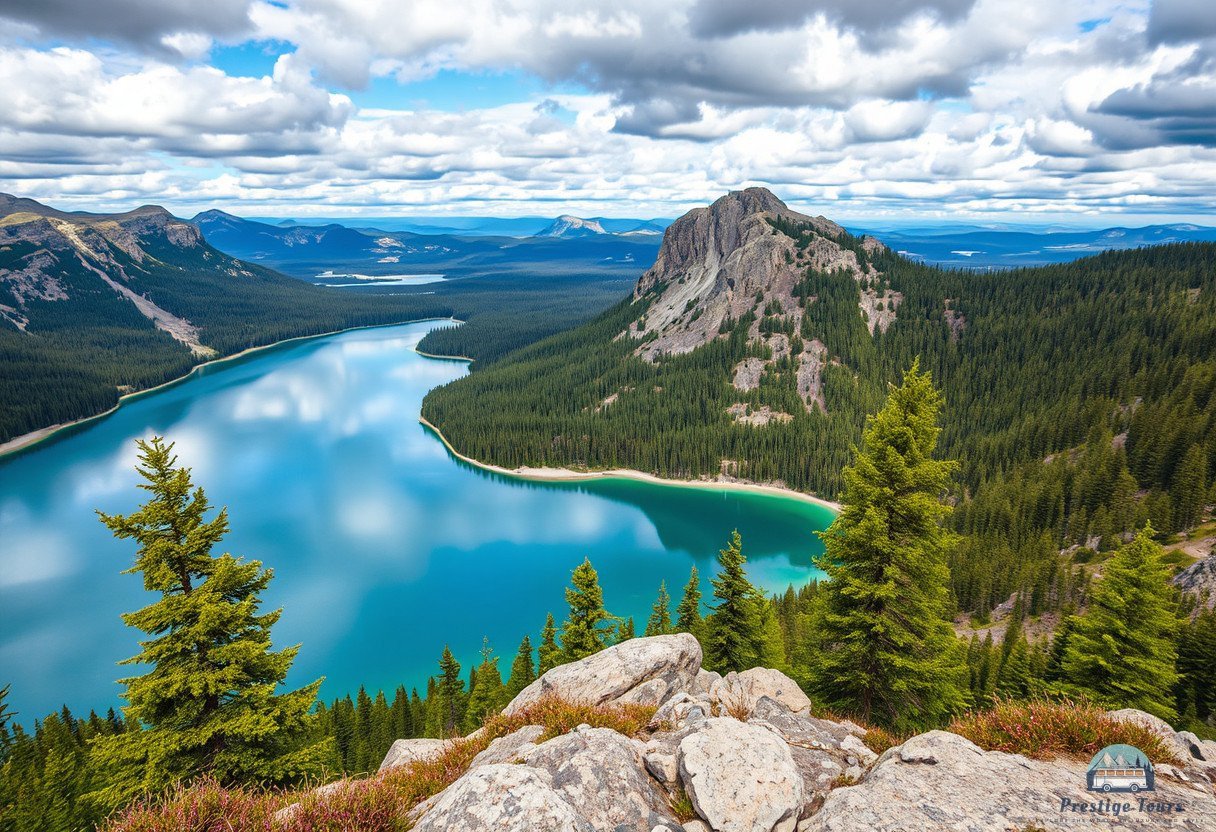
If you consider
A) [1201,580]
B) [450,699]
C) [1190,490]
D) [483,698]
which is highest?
[1190,490]

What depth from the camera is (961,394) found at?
144m

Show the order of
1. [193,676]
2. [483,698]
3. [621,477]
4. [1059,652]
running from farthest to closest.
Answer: [621,477], [483,698], [1059,652], [193,676]

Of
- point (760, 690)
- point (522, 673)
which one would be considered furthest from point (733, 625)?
point (522, 673)

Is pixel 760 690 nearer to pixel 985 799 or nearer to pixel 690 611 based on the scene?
pixel 985 799

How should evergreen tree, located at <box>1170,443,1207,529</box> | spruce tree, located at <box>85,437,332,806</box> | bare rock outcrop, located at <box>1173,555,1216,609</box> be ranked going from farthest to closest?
1. evergreen tree, located at <box>1170,443,1207,529</box>
2. bare rock outcrop, located at <box>1173,555,1216,609</box>
3. spruce tree, located at <box>85,437,332,806</box>

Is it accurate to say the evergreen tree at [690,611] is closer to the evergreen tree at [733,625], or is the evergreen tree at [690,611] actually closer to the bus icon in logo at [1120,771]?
the evergreen tree at [733,625]

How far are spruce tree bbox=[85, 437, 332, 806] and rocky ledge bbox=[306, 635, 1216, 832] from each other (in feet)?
26.5

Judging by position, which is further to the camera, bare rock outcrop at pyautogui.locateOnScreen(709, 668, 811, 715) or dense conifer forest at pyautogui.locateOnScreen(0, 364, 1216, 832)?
bare rock outcrop at pyautogui.locateOnScreen(709, 668, 811, 715)

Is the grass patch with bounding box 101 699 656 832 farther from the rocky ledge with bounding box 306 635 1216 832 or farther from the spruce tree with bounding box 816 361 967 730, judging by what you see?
the spruce tree with bounding box 816 361 967 730

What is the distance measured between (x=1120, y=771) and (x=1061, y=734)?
1323 millimetres

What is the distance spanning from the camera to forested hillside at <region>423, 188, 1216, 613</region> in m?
75.8

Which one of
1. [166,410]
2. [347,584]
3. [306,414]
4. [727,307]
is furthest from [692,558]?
[166,410]

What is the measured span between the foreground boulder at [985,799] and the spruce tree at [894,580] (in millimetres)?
9383

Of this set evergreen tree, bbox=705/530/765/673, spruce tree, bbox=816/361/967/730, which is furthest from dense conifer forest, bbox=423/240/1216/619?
spruce tree, bbox=816/361/967/730
